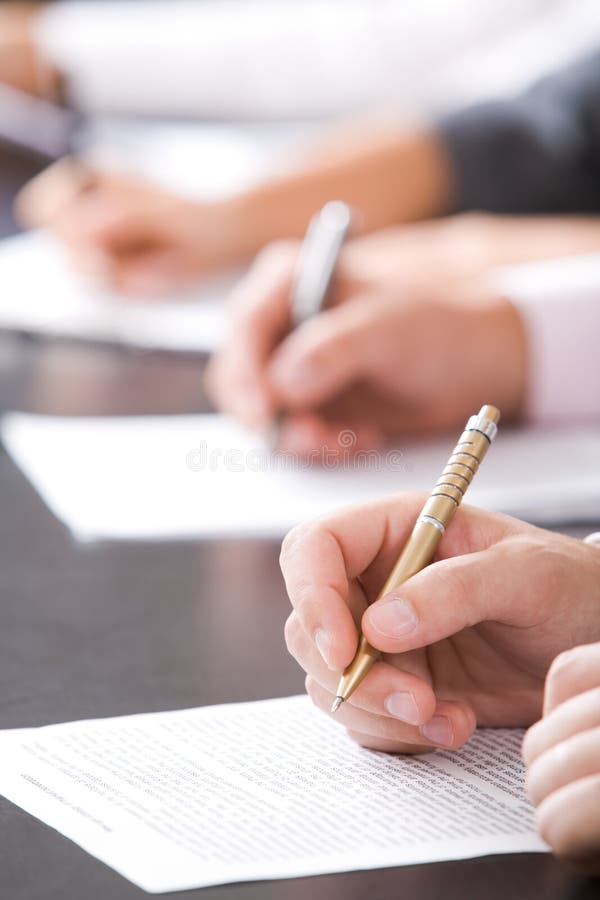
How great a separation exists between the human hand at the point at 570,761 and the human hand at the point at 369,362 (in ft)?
1.65

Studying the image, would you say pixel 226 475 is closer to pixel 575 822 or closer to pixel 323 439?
pixel 323 439

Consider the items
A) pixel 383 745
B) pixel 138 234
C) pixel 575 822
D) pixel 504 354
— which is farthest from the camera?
pixel 138 234

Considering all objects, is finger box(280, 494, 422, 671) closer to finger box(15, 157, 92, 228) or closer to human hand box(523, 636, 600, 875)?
human hand box(523, 636, 600, 875)

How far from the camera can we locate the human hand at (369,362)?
96cm

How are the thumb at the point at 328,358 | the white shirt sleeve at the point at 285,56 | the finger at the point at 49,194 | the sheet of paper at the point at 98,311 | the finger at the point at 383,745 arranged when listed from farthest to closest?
the white shirt sleeve at the point at 285,56, the finger at the point at 49,194, the sheet of paper at the point at 98,311, the thumb at the point at 328,358, the finger at the point at 383,745

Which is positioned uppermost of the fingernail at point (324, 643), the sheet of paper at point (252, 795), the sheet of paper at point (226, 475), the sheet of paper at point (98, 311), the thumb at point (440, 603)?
the sheet of paper at point (98, 311)

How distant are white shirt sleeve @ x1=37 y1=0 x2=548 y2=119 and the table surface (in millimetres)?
1910

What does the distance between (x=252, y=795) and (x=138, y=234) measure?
104 cm

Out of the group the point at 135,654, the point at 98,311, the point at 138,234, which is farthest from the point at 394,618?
the point at 138,234

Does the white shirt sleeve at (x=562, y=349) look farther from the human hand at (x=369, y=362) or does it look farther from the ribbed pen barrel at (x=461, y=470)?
the ribbed pen barrel at (x=461, y=470)

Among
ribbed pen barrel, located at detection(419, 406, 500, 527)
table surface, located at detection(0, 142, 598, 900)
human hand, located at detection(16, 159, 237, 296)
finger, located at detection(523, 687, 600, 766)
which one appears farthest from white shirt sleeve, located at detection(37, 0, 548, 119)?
finger, located at detection(523, 687, 600, 766)

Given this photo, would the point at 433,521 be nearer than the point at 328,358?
Yes

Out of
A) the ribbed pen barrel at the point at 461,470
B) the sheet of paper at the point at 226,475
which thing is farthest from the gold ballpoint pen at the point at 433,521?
the sheet of paper at the point at 226,475

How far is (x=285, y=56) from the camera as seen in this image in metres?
2.71
